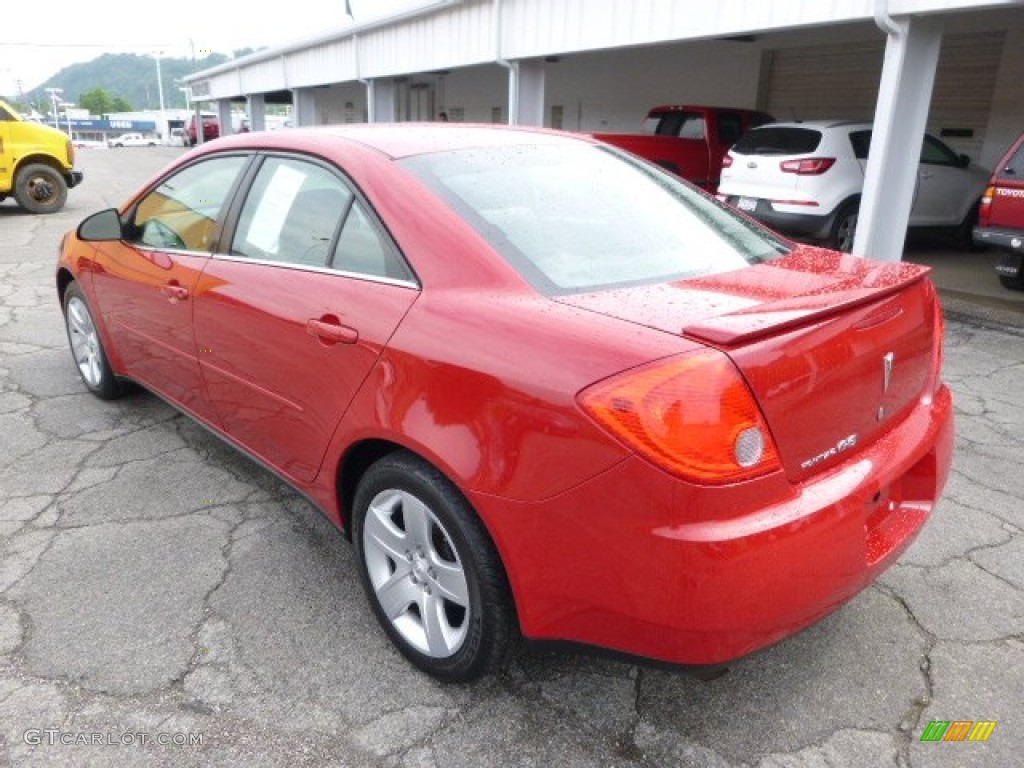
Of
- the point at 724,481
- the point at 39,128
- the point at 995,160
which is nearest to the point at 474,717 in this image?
the point at 724,481

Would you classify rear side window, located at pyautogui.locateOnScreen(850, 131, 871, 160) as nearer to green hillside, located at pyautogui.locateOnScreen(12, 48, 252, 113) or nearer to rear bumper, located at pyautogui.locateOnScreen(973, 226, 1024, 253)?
rear bumper, located at pyautogui.locateOnScreen(973, 226, 1024, 253)

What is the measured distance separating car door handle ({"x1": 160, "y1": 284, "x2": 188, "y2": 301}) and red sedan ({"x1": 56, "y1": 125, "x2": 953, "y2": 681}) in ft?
0.06

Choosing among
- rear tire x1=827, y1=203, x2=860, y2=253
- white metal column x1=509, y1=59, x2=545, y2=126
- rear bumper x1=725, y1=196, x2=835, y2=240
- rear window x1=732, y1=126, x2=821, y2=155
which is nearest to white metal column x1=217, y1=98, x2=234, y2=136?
white metal column x1=509, y1=59, x2=545, y2=126

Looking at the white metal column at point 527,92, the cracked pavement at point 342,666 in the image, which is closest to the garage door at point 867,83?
the white metal column at point 527,92

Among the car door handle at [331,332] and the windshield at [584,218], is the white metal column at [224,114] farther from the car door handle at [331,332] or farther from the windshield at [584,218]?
the car door handle at [331,332]

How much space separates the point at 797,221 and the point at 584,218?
281 inches

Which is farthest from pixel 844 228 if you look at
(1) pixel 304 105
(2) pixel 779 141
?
(1) pixel 304 105

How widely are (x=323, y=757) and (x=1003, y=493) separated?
3027 mm

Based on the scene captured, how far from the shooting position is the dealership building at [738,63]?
651 cm

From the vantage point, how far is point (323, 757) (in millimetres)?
1964

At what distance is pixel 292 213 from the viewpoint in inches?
106

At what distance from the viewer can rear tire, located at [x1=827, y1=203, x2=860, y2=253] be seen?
8.70m

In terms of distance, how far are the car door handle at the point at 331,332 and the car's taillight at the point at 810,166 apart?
7609 millimetres

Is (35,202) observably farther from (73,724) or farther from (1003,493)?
(1003,493)
